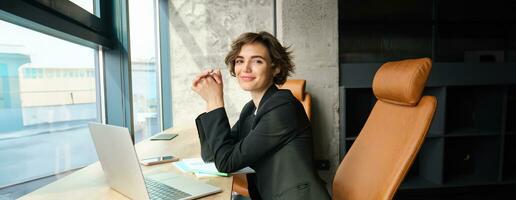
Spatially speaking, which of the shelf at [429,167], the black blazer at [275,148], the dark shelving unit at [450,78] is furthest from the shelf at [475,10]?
the black blazer at [275,148]

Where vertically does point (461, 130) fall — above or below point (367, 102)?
below

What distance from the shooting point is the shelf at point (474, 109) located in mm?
2830

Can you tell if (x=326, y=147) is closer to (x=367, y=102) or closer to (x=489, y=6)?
(x=367, y=102)

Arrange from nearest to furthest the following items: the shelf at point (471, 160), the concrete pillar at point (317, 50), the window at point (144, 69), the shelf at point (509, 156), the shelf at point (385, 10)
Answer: the window at point (144, 69) → the concrete pillar at point (317, 50) → the shelf at point (471, 160) → the shelf at point (509, 156) → the shelf at point (385, 10)

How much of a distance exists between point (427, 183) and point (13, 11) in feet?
9.67

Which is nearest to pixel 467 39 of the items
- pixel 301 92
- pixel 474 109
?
pixel 474 109

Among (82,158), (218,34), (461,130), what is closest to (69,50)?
(82,158)

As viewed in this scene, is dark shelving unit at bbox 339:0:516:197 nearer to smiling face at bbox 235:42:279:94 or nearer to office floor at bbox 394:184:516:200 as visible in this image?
office floor at bbox 394:184:516:200

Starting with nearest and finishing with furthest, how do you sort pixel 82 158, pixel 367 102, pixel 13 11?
pixel 13 11 < pixel 82 158 < pixel 367 102

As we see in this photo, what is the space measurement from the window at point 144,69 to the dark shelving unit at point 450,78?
1.59 metres

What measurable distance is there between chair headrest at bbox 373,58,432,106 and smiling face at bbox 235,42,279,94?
0.43 m

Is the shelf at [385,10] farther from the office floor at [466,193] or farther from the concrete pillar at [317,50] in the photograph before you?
the office floor at [466,193]

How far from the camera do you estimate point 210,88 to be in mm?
1150

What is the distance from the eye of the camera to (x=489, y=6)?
373 cm
